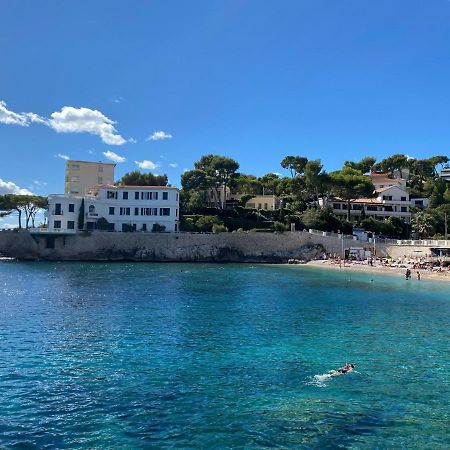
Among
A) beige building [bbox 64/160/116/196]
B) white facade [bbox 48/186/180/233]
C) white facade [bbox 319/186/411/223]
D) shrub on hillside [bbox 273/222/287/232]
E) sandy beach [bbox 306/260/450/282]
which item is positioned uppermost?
beige building [bbox 64/160/116/196]

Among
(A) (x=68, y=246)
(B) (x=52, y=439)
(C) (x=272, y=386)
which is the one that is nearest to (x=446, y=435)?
(C) (x=272, y=386)

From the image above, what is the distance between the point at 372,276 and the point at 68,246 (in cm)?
4544

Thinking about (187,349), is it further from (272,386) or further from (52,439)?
(52,439)

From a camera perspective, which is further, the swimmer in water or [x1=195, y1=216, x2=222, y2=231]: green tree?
[x1=195, y1=216, x2=222, y2=231]: green tree

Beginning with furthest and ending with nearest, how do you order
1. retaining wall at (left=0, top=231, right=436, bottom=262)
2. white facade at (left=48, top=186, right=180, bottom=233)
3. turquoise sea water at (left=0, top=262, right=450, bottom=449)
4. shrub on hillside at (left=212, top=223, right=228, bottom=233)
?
1. white facade at (left=48, top=186, right=180, bottom=233)
2. shrub on hillside at (left=212, top=223, right=228, bottom=233)
3. retaining wall at (left=0, top=231, right=436, bottom=262)
4. turquoise sea water at (left=0, top=262, right=450, bottom=449)

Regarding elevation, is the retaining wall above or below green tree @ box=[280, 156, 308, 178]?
below

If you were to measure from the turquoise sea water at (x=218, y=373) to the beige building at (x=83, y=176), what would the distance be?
5955cm

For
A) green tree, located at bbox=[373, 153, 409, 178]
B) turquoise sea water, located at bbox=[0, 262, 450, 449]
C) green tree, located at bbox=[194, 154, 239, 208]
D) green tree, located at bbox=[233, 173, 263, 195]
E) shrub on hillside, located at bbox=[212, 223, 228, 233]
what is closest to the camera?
turquoise sea water, located at bbox=[0, 262, 450, 449]

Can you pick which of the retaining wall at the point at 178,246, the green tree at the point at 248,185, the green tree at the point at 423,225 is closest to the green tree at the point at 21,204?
the retaining wall at the point at 178,246

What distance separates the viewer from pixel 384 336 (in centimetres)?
2209

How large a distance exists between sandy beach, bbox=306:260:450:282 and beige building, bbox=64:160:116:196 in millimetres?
46213

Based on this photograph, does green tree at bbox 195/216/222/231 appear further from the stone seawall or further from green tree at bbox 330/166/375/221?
green tree at bbox 330/166/375/221

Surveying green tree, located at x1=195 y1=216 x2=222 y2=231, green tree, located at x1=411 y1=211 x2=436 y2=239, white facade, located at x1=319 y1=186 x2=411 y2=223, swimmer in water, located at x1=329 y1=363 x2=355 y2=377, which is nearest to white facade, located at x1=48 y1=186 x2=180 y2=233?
green tree, located at x1=195 y1=216 x2=222 y2=231

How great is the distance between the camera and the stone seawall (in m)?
70.2
